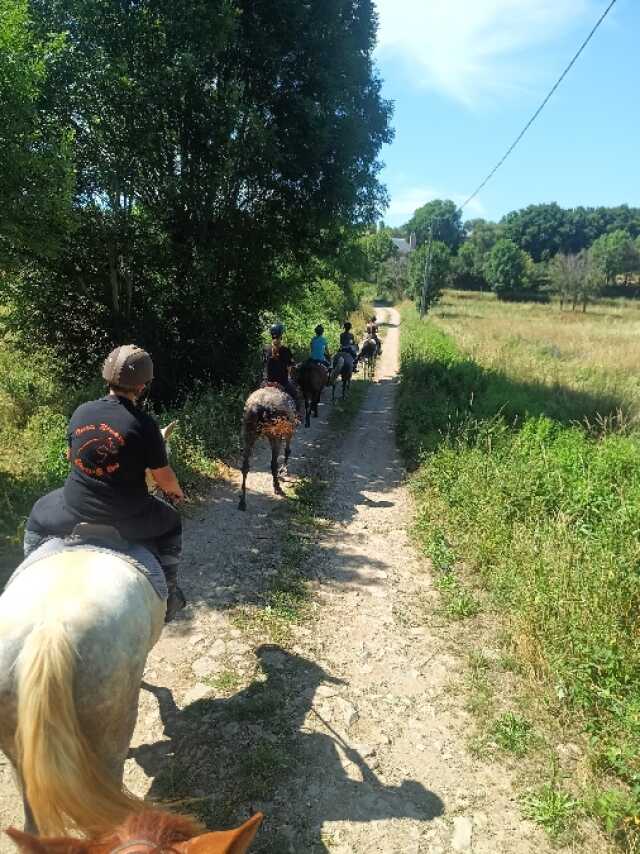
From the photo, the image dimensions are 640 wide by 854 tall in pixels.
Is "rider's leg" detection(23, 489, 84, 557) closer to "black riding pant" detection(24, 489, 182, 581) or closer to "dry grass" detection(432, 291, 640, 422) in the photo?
"black riding pant" detection(24, 489, 182, 581)

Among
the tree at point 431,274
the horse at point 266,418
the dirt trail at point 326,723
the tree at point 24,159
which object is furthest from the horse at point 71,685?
the tree at point 431,274

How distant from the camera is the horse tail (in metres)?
2.11

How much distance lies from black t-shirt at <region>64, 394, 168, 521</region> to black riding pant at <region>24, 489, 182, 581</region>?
66 millimetres

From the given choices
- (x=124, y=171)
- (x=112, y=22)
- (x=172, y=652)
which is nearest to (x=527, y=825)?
(x=172, y=652)

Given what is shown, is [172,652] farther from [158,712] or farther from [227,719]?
[227,719]

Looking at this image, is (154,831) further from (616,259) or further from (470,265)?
(470,265)

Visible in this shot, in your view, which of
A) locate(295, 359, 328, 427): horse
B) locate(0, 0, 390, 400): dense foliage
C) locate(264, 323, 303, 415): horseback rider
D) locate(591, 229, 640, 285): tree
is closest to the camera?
locate(264, 323, 303, 415): horseback rider

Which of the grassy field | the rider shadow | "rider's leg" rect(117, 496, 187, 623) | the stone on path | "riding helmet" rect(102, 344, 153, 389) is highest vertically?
"riding helmet" rect(102, 344, 153, 389)

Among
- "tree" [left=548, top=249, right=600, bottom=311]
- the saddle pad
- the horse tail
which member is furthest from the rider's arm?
"tree" [left=548, top=249, right=600, bottom=311]

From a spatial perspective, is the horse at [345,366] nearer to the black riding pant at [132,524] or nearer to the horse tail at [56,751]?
the black riding pant at [132,524]

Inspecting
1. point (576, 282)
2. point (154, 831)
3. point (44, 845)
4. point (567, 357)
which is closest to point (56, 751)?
point (44, 845)

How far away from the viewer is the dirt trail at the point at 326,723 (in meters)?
3.22

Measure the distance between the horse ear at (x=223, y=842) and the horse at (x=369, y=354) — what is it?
18.9m

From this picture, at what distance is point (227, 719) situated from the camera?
3.93 meters
